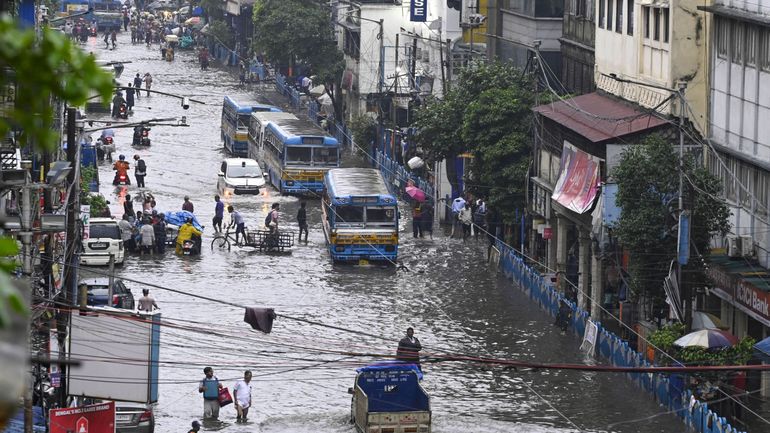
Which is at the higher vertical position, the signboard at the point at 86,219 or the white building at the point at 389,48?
the white building at the point at 389,48

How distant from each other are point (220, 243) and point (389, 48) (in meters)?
28.7

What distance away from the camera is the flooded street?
29.6 m

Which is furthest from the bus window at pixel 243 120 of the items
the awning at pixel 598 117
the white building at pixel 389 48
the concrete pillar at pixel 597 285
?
the concrete pillar at pixel 597 285

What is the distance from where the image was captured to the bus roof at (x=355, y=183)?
47656mm

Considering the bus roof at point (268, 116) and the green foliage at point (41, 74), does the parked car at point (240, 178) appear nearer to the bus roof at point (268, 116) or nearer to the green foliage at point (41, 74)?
the bus roof at point (268, 116)

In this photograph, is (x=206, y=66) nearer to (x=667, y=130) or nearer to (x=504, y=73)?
(x=504, y=73)

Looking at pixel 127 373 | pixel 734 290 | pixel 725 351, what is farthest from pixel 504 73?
pixel 127 373

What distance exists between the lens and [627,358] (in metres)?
31.7

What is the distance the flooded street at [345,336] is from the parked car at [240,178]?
25.1 inches

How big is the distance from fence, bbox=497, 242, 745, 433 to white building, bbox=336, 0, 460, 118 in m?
24.4

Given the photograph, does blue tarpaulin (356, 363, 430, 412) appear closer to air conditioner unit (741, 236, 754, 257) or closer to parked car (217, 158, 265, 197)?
air conditioner unit (741, 236, 754, 257)

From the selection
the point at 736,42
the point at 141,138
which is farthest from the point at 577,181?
the point at 141,138

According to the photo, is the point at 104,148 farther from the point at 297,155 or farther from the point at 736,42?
the point at 736,42

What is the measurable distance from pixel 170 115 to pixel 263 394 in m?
53.7
